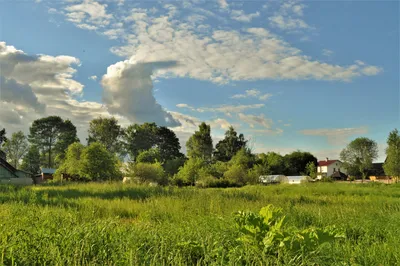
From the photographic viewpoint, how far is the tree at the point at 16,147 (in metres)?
66.4

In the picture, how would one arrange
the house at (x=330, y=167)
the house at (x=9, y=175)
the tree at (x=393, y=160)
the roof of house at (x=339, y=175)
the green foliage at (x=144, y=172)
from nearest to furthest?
the house at (x=9, y=175)
the green foliage at (x=144, y=172)
the tree at (x=393, y=160)
the roof of house at (x=339, y=175)
the house at (x=330, y=167)

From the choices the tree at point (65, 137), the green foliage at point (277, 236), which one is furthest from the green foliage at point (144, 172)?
the green foliage at point (277, 236)

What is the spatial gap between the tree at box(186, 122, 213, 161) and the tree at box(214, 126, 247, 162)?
332cm

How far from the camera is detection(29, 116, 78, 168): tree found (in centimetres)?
6644

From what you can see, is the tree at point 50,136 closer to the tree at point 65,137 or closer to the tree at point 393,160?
the tree at point 65,137

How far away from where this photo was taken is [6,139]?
203 feet

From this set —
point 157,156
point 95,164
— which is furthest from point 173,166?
point 95,164

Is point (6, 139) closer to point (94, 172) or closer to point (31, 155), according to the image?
point (31, 155)

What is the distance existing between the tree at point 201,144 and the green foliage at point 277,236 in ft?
Result: 229

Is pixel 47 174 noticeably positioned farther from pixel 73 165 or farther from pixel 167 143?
pixel 167 143

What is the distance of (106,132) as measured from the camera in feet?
237

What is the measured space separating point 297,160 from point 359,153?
1811 cm

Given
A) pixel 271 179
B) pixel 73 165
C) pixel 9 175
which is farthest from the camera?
pixel 271 179

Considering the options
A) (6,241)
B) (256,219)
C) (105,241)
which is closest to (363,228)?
(256,219)
